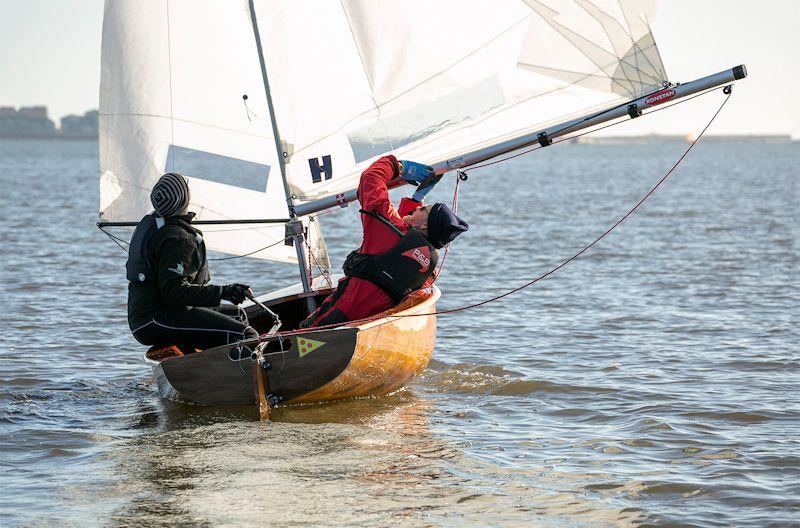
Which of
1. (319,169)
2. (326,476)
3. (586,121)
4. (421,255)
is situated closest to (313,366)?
(421,255)

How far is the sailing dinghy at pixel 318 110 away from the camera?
6.82 metres

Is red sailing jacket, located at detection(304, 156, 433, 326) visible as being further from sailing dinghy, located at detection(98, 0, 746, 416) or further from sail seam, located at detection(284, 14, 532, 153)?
sail seam, located at detection(284, 14, 532, 153)

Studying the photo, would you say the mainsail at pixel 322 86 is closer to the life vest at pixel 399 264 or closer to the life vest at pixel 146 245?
the life vest at pixel 399 264

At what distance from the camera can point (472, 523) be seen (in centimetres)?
504

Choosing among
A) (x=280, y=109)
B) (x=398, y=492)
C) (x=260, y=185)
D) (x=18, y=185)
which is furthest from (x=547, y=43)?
(x=18, y=185)

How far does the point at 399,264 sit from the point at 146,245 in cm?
148

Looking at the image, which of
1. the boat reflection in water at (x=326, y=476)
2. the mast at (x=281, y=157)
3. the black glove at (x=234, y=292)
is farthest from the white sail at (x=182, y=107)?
the boat reflection in water at (x=326, y=476)

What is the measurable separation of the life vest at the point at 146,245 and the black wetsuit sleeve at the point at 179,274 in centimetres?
6

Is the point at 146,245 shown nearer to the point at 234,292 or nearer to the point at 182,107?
the point at 234,292

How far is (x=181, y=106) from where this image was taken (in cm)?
817

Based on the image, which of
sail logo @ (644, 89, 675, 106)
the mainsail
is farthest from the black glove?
sail logo @ (644, 89, 675, 106)

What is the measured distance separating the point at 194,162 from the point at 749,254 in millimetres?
10898

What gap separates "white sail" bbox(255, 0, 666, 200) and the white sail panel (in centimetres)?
59

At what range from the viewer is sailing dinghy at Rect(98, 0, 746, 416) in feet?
22.4
